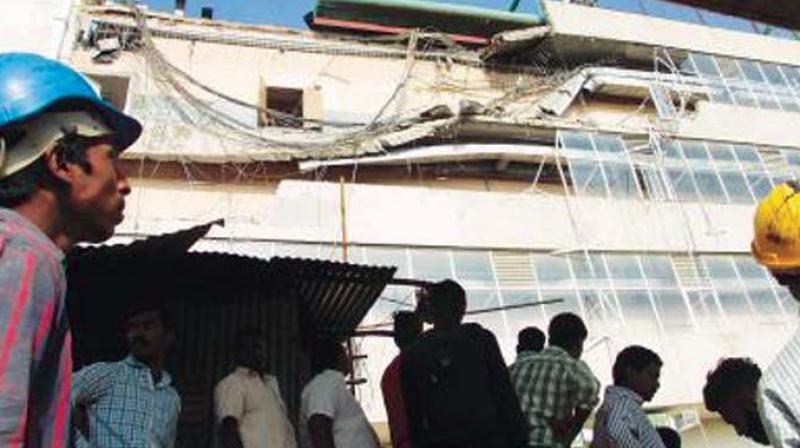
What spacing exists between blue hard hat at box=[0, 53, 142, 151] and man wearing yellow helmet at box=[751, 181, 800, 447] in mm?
1593

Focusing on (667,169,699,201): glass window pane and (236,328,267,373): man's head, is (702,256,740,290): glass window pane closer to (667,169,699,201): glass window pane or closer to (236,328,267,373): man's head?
(667,169,699,201): glass window pane

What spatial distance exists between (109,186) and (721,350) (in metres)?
11.7

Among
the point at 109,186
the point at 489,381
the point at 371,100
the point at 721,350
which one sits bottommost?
the point at 109,186

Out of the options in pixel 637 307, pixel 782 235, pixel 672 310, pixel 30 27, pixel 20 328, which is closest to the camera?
pixel 20 328

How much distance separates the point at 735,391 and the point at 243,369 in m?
2.82

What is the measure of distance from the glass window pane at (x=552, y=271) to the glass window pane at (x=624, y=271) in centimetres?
75

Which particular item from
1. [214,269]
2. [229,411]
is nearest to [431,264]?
[214,269]

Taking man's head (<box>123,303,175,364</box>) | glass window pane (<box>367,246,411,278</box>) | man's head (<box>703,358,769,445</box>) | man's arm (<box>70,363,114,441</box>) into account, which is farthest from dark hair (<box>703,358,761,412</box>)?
glass window pane (<box>367,246,411,278</box>)

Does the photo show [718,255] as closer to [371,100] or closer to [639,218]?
[639,218]

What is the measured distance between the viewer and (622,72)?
15234 mm

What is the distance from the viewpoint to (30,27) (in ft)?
21.1

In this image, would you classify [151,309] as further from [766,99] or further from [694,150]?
[766,99]

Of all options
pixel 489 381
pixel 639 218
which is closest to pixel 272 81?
pixel 639 218

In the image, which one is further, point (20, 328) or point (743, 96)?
point (743, 96)
